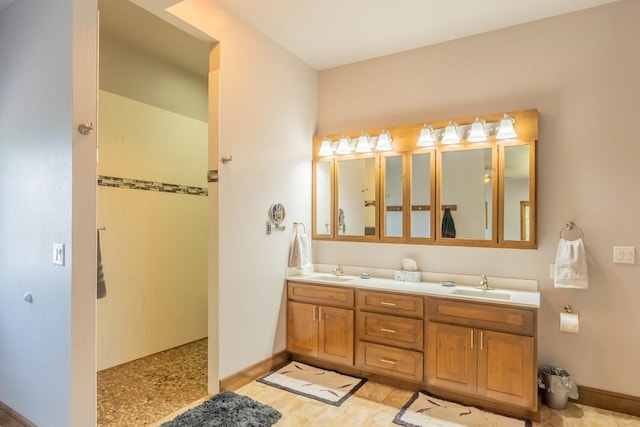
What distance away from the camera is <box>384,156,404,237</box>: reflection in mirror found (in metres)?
3.37

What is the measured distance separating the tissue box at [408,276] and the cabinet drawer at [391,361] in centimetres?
62

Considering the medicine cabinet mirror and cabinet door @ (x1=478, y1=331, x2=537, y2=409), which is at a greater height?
the medicine cabinet mirror

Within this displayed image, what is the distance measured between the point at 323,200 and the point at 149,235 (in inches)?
66.8

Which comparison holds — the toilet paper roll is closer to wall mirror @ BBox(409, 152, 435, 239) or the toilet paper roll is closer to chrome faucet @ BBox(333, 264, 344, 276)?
wall mirror @ BBox(409, 152, 435, 239)

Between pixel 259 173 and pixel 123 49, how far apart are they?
1.69 meters

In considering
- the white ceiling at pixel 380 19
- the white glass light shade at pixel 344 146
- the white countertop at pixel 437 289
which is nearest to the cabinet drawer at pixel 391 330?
the white countertop at pixel 437 289

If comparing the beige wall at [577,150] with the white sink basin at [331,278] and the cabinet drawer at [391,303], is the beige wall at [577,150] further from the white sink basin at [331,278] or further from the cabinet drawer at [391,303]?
the white sink basin at [331,278]

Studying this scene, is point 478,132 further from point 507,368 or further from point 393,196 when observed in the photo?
point 507,368

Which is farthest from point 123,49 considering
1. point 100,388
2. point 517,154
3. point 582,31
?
point 582,31

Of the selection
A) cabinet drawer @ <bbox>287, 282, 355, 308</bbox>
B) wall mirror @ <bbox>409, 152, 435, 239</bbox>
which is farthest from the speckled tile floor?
wall mirror @ <bbox>409, 152, 435, 239</bbox>

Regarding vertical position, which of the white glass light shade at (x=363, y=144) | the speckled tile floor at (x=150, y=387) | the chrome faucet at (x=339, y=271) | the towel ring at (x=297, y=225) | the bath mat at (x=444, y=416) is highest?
the white glass light shade at (x=363, y=144)

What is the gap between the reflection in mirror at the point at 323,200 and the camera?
376 cm

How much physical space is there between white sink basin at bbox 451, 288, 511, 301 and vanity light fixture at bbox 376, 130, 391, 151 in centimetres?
137

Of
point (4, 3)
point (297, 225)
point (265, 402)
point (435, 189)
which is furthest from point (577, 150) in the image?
point (4, 3)
